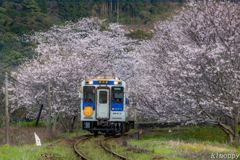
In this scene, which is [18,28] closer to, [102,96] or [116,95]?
[102,96]

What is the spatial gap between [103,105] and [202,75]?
17.0 ft

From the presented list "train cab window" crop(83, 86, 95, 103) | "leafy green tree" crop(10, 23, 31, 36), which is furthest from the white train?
"leafy green tree" crop(10, 23, 31, 36)

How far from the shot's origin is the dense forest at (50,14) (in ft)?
173

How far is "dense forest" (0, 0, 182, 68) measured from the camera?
52856 millimetres

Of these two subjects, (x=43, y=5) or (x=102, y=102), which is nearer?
(x=102, y=102)

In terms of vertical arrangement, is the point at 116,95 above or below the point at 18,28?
below

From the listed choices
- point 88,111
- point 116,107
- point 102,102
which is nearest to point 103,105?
point 102,102

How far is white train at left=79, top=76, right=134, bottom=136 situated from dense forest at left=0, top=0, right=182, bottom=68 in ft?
114

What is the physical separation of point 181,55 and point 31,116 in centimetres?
2024

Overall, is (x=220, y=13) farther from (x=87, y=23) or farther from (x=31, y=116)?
(x=87, y=23)

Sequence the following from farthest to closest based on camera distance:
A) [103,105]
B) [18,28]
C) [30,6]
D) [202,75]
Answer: [30,6]
[18,28]
[103,105]
[202,75]

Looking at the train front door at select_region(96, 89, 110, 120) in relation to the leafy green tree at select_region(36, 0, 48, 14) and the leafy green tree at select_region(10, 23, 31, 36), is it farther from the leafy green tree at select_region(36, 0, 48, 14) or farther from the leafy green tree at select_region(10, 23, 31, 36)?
the leafy green tree at select_region(36, 0, 48, 14)

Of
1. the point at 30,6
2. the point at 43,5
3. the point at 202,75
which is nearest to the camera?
the point at 202,75

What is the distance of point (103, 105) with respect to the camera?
49.1ft
